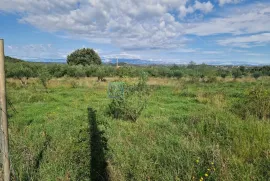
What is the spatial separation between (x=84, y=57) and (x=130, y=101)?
A: 49.8 m

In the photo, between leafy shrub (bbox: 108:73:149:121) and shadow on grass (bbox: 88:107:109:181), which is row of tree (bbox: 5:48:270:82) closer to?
leafy shrub (bbox: 108:73:149:121)

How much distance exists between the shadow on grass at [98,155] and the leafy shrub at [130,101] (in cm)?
213

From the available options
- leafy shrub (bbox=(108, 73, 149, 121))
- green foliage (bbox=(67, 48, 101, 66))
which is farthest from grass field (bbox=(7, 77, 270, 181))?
green foliage (bbox=(67, 48, 101, 66))

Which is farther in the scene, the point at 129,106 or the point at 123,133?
the point at 129,106

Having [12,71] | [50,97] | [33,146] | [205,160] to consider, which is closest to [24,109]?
[50,97]

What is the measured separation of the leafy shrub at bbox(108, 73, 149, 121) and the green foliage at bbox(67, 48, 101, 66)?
48.1 meters

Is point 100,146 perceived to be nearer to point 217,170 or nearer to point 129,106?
point 217,170

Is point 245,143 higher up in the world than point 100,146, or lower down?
higher up

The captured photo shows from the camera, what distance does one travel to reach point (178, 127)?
263 inches

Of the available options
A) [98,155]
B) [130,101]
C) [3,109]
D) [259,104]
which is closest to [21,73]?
[130,101]

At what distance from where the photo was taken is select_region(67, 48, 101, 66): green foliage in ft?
183

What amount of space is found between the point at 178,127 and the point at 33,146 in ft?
12.9

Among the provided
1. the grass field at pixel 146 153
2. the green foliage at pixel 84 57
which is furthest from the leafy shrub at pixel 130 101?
the green foliage at pixel 84 57

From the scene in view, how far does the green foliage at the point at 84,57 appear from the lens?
5588 centimetres
